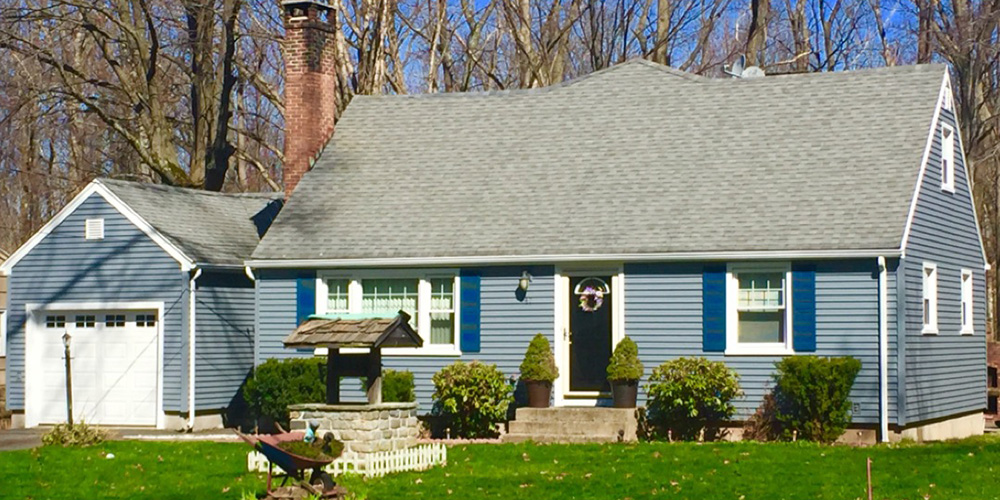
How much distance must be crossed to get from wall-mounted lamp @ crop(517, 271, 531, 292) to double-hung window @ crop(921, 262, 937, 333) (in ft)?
20.3

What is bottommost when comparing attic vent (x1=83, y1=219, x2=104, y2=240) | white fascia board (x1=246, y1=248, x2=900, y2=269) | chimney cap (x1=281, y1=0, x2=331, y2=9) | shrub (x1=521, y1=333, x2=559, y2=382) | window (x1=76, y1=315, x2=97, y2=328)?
shrub (x1=521, y1=333, x2=559, y2=382)

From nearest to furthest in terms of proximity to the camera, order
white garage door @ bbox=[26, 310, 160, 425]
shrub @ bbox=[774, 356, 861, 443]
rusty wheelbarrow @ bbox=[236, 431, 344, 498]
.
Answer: rusty wheelbarrow @ bbox=[236, 431, 344, 498], shrub @ bbox=[774, 356, 861, 443], white garage door @ bbox=[26, 310, 160, 425]

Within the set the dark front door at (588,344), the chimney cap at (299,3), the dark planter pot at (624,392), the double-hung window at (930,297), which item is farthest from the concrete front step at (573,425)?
the chimney cap at (299,3)

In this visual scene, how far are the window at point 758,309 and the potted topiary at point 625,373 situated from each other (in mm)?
1438

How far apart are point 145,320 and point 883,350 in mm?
12710

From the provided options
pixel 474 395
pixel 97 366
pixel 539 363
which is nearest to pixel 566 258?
pixel 539 363

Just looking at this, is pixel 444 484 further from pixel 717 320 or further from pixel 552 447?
pixel 717 320

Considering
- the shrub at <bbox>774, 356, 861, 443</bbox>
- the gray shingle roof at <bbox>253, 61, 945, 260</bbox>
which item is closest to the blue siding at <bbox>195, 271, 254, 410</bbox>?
the gray shingle roof at <bbox>253, 61, 945, 260</bbox>

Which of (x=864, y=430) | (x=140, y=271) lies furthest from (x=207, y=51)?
(x=864, y=430)

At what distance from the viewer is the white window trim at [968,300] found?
2642cm

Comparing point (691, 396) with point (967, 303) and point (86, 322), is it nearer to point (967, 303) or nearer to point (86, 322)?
point (967, 303)

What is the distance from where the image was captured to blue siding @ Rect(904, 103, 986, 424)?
2350cm

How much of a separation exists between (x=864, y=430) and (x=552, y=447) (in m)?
4.74

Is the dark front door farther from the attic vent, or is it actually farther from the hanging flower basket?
the attic vent
